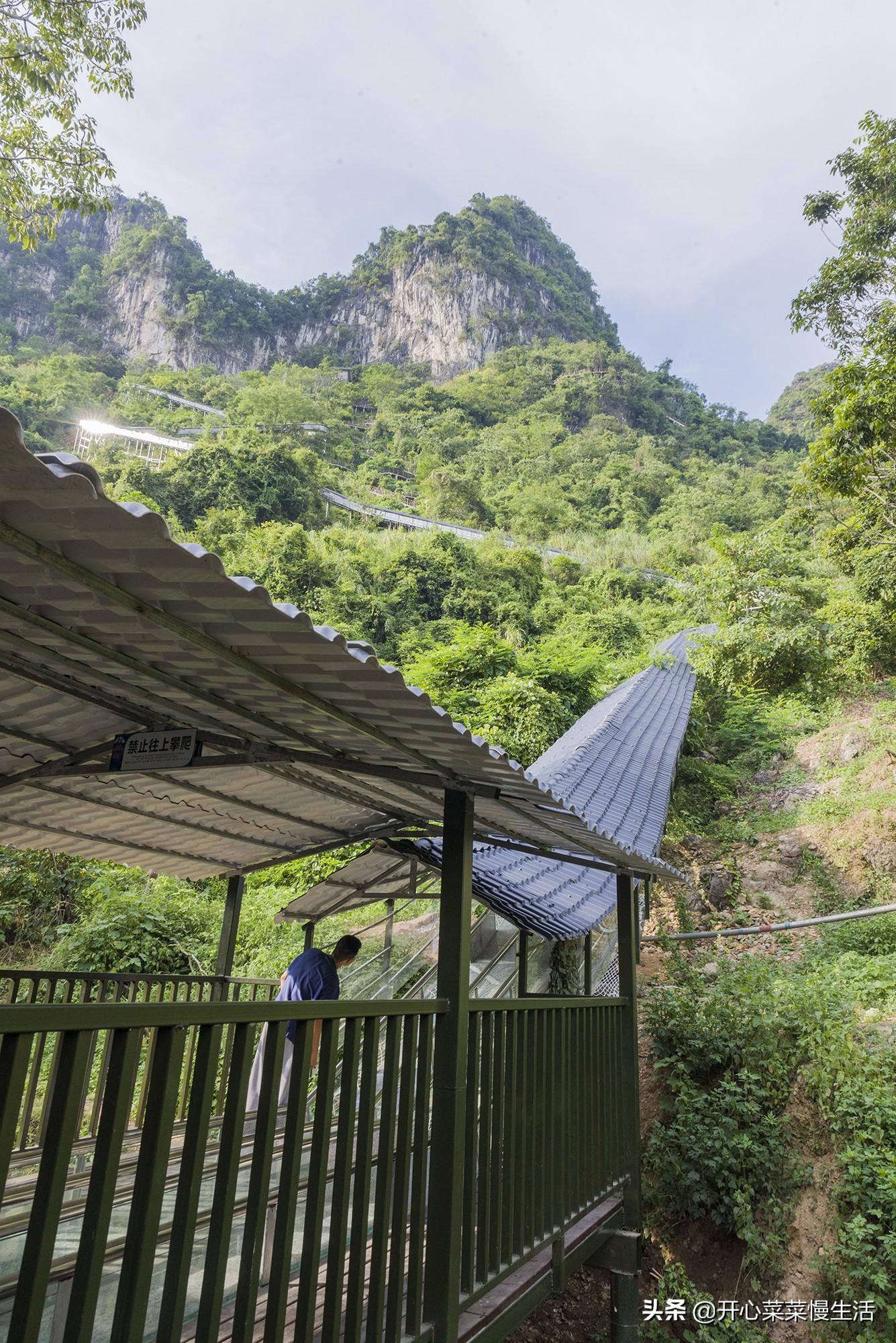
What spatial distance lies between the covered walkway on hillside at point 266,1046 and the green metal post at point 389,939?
143 cm

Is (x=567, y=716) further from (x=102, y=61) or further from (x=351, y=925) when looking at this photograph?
(x=102, y=61)

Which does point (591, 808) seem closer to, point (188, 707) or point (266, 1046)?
point (188, 707)

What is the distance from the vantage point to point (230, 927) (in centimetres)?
530

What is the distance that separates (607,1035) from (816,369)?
79.1m

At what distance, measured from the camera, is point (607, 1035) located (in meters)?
4.33

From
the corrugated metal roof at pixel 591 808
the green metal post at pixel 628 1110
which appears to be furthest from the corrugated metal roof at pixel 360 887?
the green metal post at pixel 628 1110

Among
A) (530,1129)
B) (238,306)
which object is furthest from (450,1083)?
(238,306)

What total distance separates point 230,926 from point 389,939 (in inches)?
49.6

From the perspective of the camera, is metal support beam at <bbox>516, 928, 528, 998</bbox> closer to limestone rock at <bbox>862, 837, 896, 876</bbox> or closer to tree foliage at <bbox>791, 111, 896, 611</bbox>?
limestone rock at <bbox>862, 837, 896, 876</bbox>

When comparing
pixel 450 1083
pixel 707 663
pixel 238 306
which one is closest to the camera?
pixel 450 1083

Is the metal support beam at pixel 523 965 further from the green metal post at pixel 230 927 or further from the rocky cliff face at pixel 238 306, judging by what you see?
the rocky cliff face at pixel 238 306

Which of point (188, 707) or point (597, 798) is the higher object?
point (597, 798)

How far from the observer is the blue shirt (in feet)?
12.5

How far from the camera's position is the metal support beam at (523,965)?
18.2 ft
